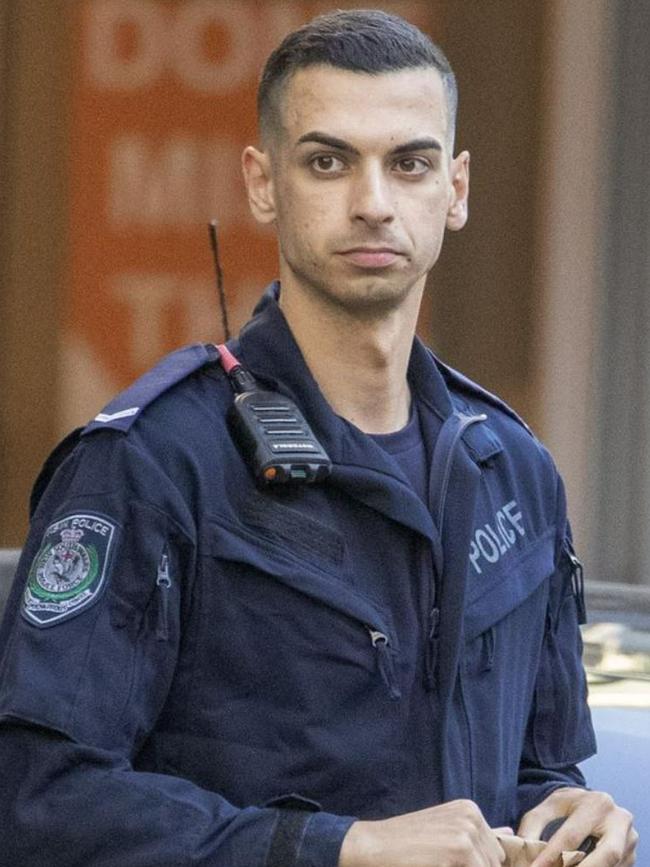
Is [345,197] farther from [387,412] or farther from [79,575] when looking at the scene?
[79,575]

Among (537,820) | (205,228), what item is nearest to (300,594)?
(537,820)

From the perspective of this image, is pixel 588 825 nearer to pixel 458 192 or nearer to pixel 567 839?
pixel 567 839

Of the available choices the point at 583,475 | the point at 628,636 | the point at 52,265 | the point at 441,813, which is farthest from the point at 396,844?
the point at 52,265

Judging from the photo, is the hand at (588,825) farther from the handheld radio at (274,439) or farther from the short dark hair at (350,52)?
the short dark hair at (350,52)

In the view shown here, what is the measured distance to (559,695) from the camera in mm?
2709

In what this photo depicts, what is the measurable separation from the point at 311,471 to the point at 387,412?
259 mm

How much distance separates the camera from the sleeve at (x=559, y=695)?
106 inches

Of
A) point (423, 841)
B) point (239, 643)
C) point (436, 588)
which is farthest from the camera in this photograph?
point (436, 588)

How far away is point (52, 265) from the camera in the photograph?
21.4 feet

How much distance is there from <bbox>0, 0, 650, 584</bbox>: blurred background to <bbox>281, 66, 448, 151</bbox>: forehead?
3652 millimetres

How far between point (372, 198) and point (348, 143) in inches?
2.7

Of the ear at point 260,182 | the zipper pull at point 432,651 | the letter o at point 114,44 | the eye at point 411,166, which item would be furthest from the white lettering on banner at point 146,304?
the zipper pull at point 432,651

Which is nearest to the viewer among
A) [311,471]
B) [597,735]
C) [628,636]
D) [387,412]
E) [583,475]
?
[311,471]

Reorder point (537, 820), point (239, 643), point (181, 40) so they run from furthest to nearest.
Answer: point (181, 40)
point (537, 820)
point (239, 643)
